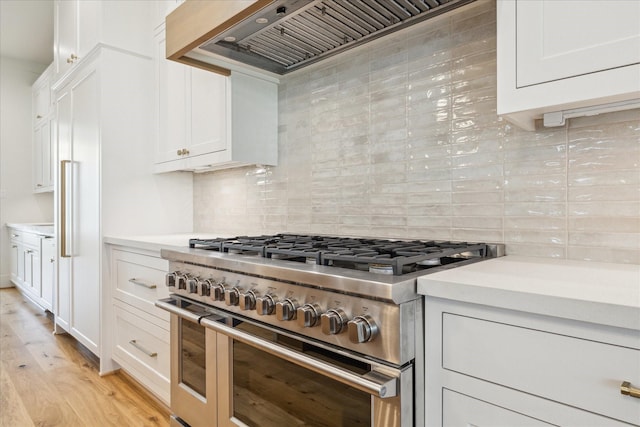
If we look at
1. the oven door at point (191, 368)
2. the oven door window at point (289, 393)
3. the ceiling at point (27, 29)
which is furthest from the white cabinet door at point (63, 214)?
the oven door window at point (289, 393)

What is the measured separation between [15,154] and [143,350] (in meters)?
4.72

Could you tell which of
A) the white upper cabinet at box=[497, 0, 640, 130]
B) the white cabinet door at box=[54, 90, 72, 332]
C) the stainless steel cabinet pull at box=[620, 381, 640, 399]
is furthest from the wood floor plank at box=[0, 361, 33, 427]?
the white upper cabinet at box=[497, 0, 640, 130]

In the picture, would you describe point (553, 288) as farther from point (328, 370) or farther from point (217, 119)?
point (217, 119)

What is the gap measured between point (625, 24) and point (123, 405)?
2579mm

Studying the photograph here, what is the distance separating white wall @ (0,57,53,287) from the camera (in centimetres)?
526

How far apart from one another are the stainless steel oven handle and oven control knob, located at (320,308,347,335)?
0.35ft

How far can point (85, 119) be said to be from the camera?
2.72m

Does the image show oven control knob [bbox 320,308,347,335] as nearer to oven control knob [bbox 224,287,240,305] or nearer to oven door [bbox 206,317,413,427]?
oven door [bbox 206,317,413,427]

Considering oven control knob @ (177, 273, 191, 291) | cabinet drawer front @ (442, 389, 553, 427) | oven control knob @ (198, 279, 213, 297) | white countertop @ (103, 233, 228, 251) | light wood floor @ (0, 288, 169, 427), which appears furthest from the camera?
light wood floor @ (0, 288, 169, 427)

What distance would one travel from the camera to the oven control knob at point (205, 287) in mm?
1437

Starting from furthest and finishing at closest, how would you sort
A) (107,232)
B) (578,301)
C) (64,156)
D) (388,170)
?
(64,156) < (107,232) < (388,170) < (578,301)

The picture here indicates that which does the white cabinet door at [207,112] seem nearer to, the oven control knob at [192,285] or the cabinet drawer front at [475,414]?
the oven control knob at [192,285]

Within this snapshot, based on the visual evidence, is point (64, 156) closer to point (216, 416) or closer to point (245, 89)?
point (245, 89)

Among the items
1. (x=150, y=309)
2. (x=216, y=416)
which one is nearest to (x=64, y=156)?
(x=150, y=309)
